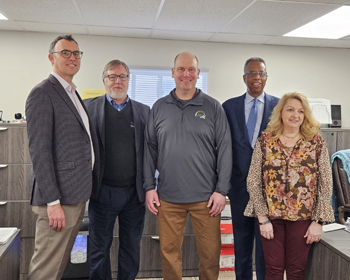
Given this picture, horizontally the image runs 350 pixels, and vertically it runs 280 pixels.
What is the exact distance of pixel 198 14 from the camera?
10.1 ft

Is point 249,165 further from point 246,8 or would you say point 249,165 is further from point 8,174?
point 8,174

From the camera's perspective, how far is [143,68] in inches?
157

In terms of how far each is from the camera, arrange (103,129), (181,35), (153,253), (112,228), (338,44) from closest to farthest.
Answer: (103,129)
(112,228)
(153,253)
(181,35)
(338,44)

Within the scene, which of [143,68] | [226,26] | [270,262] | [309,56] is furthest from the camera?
[309,56]

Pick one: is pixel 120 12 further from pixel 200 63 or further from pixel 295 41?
pixel 295 41

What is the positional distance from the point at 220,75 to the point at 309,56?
1.18m

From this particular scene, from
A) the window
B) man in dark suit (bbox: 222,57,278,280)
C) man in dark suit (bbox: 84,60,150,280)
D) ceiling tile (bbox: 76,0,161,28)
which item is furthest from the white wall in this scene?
man in dark suit (bbox: 222,57,278,280)

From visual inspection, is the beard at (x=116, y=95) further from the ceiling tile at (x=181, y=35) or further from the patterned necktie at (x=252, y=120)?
the ceiling tile at (x=181, y=35)

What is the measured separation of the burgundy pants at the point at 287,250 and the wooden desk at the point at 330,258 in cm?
7

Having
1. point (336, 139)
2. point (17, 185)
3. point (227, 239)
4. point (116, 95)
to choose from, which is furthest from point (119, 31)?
point (336, 139)

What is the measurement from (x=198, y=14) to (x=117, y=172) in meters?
1.72

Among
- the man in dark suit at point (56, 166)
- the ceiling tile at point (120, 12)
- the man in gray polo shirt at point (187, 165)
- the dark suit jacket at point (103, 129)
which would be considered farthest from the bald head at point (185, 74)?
the ceiling tile at point (120, 12)

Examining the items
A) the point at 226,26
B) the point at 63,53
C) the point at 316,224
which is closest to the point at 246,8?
the point at 226,26

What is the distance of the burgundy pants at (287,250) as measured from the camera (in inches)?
71.9
